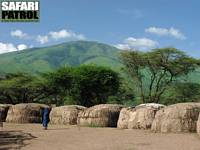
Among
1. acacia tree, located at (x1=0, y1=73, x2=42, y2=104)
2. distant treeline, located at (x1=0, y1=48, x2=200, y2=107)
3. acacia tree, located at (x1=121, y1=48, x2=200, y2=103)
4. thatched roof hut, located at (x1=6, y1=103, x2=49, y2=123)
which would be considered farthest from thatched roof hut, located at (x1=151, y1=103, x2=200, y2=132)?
acacia tree, located at (x1=0, y1=73, x2=42, y2=104)

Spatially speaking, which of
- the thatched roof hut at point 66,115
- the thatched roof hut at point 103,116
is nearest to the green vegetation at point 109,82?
the thatched roof hut at point 66,115

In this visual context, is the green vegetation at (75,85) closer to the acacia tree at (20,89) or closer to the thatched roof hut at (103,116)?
the acacia tree at (20,89)

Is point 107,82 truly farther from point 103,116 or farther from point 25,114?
point 103,116

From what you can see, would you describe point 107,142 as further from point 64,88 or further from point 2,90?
point 2,90

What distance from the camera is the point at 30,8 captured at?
32281mm

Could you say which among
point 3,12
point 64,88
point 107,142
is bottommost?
point 107,142

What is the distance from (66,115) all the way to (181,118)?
1266cm

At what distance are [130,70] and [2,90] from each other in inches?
791

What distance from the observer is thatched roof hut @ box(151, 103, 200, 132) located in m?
24.0

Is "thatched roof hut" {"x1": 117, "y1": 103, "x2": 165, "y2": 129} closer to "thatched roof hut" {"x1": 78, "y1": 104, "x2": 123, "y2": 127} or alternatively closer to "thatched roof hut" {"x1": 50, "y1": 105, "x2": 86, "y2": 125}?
"thatched roof hut" {"x1": 78, "y1": 104, "x2": 123, "y2": 127}

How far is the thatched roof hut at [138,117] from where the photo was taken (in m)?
27.3

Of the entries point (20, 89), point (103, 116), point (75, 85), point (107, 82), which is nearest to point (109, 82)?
point (107, 82)

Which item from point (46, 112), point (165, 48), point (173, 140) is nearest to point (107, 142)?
point (173, 140)

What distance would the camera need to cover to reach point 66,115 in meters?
34.6
